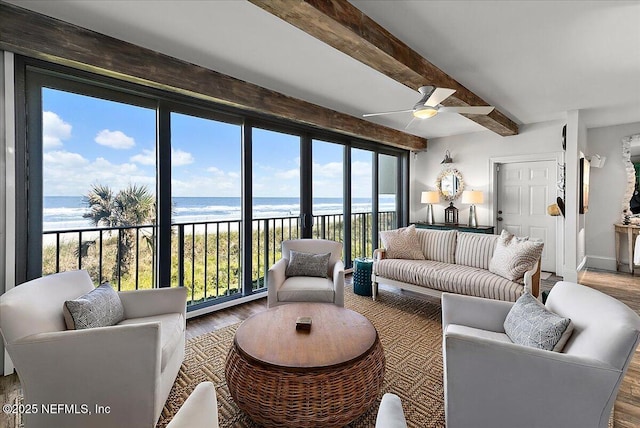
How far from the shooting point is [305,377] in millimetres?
1484

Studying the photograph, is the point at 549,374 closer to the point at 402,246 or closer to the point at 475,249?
the point at 475,249

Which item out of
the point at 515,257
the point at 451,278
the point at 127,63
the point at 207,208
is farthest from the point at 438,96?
the point at 207,208

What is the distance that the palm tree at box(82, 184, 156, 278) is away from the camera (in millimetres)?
2752

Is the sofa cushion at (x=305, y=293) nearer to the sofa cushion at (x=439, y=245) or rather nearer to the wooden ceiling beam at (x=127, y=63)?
the sofa cushion at (x=439, y=245)

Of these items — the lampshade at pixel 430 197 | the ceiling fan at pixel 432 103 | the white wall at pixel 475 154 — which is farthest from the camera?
the lampshade at pixel 430 197

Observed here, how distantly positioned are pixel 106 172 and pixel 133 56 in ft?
3.59

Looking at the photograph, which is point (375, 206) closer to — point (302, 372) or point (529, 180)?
Result: point (529, 180)

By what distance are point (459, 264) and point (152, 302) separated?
3.27 meters

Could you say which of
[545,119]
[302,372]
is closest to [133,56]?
[302,372]

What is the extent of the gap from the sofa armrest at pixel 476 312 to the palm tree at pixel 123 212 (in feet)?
9.38

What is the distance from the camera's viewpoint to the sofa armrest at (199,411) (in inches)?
31.9

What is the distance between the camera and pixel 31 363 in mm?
1445

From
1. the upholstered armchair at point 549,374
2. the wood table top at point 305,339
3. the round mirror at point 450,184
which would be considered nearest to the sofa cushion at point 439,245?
the wood table top at point 305,339

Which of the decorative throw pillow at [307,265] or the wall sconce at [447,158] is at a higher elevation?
the wall sconce at [447,158]
